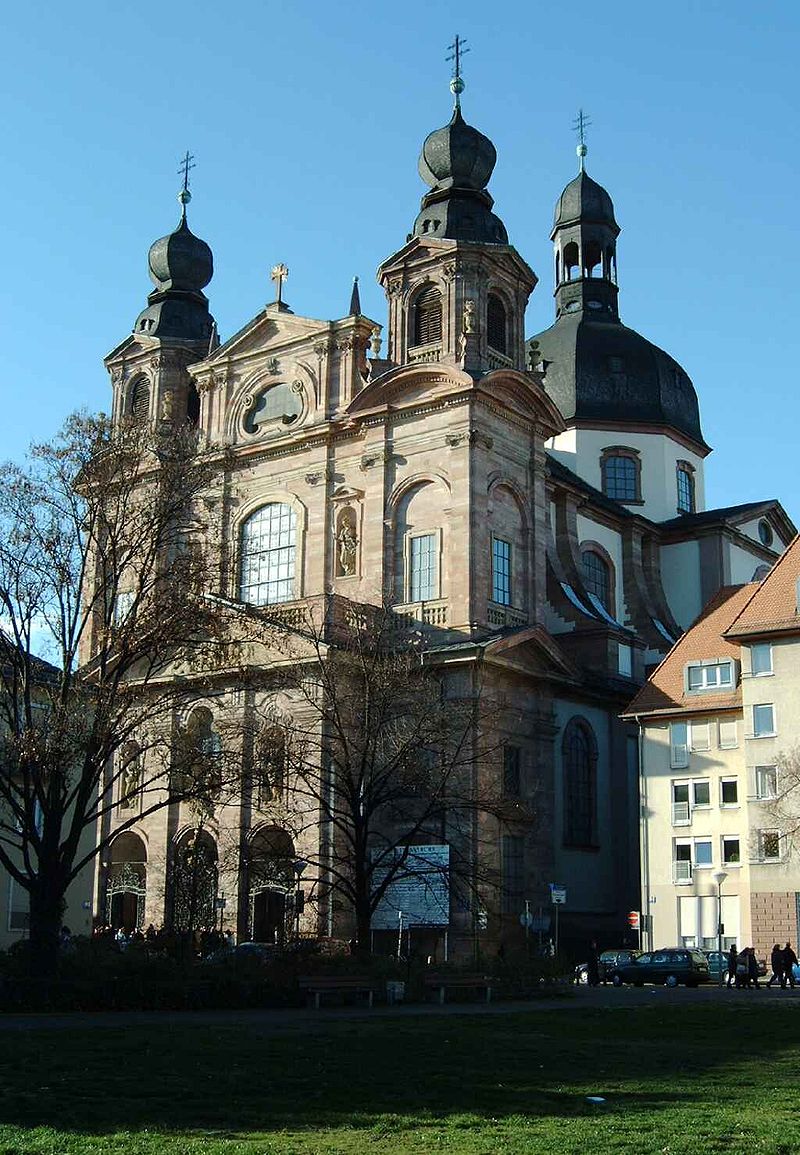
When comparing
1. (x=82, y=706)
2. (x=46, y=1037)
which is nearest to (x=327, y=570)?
(x=82, y=706)

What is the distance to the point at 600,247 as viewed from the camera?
75125 millimetres

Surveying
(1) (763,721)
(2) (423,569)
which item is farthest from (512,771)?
(1) (763,721)

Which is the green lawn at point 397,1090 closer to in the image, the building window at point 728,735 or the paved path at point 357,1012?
the paved path at point 357,1012

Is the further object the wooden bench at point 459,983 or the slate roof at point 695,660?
the slate roof at point 695,660

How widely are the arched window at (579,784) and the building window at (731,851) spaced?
250 inches

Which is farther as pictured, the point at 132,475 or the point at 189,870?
the point at 189,870

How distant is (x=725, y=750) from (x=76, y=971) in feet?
87.1

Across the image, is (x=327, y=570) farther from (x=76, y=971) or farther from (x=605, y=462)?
(x=76, y=971)

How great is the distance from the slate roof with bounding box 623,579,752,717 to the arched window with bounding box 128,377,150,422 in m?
24.7

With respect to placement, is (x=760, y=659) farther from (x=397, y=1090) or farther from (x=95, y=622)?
(x=397, y=1090)

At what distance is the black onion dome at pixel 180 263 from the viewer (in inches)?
2571

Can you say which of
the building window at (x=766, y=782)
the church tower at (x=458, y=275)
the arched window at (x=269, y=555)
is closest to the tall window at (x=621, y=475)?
the church tower at (x=458, y=275)

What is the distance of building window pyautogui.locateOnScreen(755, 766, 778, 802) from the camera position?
153 ft

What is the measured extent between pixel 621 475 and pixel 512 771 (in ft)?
67.5
